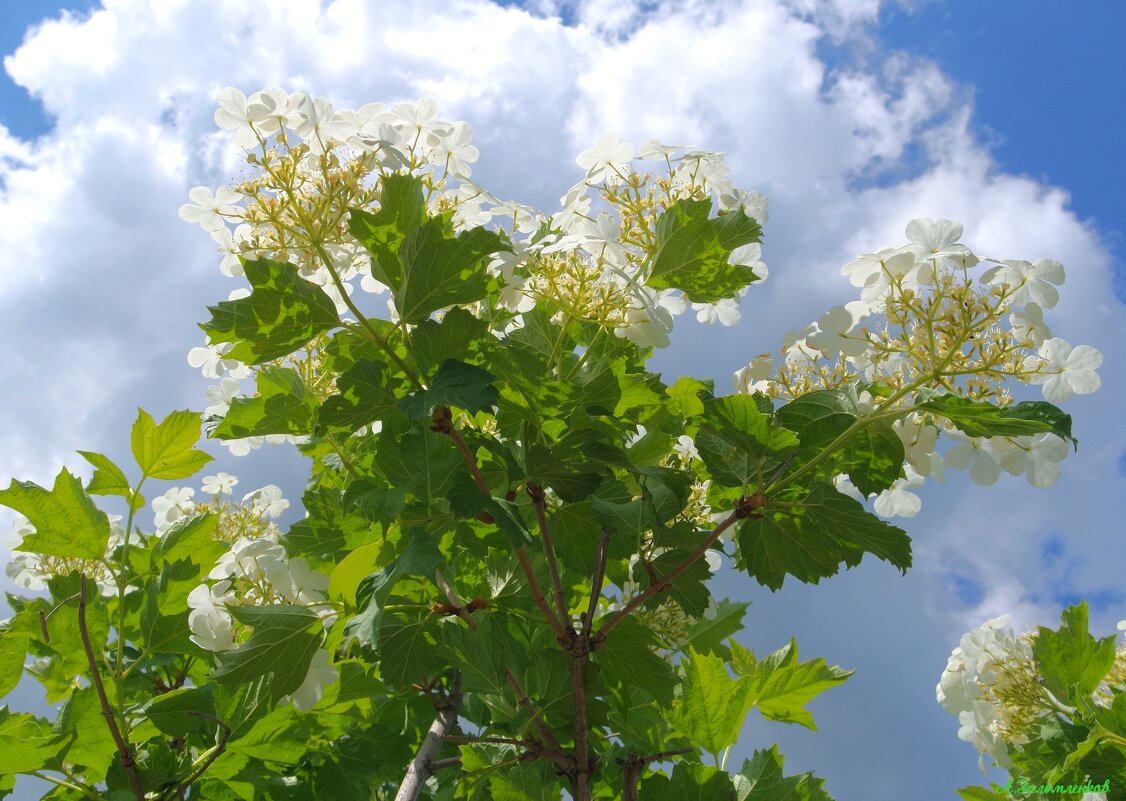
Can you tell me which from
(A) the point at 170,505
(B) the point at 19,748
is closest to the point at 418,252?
(B) the point at 19,748

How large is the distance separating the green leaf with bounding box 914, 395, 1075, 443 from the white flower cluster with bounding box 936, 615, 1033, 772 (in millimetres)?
2213

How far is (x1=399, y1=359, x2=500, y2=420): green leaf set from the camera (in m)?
1.81

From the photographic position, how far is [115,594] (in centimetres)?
340

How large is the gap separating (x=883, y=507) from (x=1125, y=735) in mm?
1200

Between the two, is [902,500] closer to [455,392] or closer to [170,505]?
[455,392]

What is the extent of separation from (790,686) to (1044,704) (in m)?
1.67

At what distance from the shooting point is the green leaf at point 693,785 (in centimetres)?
226

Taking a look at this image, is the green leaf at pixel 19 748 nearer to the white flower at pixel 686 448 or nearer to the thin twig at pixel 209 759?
the thin twig at pixel 209 759

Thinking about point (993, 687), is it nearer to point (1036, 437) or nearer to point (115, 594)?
point (1036, 437)

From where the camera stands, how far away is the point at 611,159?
241cm

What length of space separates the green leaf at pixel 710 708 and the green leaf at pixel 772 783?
0.09 metres

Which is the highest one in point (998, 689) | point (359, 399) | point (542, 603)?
point (359, 399)

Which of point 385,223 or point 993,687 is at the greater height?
point 385,223

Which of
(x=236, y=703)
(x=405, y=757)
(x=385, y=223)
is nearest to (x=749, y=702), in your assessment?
(x=405, y=757)
